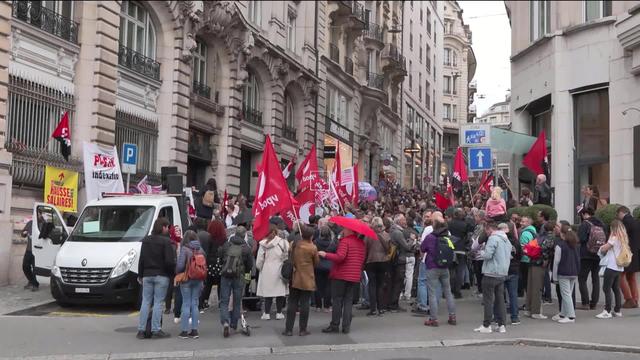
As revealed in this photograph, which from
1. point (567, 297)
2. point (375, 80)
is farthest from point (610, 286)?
point (375, 80)

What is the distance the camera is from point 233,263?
10.4m

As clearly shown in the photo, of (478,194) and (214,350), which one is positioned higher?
(478,194)

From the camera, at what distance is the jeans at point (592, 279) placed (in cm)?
1277

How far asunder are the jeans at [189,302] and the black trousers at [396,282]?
4.27m

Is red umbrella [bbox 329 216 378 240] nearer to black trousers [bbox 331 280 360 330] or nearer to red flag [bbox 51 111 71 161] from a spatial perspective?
black trousers [bbox 331 280 360 330]

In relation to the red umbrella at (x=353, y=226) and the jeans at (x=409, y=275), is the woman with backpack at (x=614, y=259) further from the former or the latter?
the red umbrella at (x=353, y=226)

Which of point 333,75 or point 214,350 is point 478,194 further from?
point 333,75

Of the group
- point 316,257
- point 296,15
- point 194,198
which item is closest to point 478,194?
point 194,198

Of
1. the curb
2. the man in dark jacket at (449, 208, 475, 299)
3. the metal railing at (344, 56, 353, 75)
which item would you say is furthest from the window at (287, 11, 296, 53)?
the curb

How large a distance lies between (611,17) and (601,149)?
341cm

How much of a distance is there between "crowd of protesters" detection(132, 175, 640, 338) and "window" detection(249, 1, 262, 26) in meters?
16.6

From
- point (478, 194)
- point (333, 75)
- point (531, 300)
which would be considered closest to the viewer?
point (531, 300)

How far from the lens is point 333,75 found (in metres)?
39.2

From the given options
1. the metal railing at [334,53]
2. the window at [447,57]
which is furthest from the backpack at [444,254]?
the window at [447,57]
